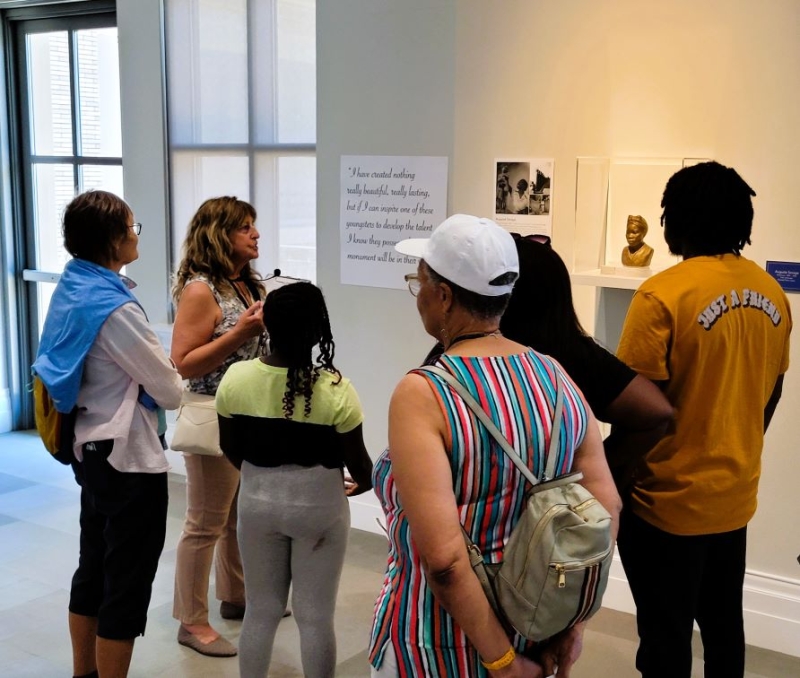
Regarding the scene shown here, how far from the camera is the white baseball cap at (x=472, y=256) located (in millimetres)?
1351

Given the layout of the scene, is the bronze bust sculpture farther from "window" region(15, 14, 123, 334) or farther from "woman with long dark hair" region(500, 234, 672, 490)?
"window" region(15, 14, 123, 334)

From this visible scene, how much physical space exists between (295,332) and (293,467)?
326 millimetres

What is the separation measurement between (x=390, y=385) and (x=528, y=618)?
8.42 ft

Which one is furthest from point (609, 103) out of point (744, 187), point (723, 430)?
point (723, 430)

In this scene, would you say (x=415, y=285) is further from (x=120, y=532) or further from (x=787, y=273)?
(x=787, y=273)

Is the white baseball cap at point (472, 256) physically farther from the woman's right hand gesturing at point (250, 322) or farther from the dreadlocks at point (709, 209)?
the woman's right hand gesturing at point (250, 322)

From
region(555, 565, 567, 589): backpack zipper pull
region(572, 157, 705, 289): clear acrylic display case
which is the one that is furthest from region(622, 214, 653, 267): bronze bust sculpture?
region(555, 565, 567, 589): backpack zipper pull

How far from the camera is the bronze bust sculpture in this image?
300 cm

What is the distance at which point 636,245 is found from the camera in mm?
3023

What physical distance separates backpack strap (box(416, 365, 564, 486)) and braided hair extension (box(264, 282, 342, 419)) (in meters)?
0.83

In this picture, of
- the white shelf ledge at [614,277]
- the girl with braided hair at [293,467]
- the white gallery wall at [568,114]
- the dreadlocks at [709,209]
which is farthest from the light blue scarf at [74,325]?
the white gallery wall at [568,114]

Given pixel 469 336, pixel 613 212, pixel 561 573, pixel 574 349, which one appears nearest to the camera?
pixel 561 573

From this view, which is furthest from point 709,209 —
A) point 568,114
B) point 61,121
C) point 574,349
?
point 61,121

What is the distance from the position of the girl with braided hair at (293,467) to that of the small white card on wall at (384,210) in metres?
1.47
